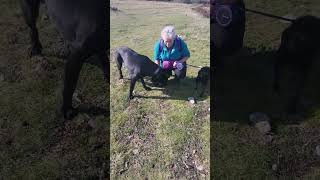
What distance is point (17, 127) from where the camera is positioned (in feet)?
27.1

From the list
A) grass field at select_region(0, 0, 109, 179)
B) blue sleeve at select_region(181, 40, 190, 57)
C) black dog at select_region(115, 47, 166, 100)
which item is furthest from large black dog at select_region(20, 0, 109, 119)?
blue sleeve at select_region(181, 40, 190, 57)

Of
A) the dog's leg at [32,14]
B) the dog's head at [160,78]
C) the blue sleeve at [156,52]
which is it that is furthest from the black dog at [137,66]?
Result: the dog's leg at [32,14]

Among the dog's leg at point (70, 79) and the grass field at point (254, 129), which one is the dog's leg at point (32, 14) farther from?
the grass field at point (254, 129)

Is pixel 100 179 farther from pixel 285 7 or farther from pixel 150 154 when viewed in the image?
pixel 285 7

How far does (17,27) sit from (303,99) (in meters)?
6.95

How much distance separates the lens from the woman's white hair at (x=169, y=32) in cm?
728

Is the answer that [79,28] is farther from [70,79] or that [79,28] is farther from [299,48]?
[299,48]

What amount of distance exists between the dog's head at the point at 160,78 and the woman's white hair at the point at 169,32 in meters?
0.52

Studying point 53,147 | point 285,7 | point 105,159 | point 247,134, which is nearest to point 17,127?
point 53,147

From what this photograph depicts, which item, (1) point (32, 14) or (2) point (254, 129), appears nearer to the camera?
(2) point (254, 129)

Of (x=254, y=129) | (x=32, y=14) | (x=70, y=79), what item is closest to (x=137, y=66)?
(x=70, y=79)

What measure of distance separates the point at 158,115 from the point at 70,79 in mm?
1607

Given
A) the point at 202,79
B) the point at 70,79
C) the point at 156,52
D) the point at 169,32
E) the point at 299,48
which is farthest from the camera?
the point at 299,48

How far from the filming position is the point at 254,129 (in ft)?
27.5
